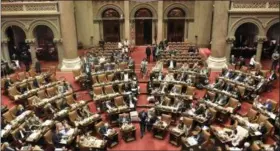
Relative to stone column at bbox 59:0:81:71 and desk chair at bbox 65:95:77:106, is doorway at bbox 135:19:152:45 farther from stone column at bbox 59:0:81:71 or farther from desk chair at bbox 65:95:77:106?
desk chair at bbox 65:95:77:106

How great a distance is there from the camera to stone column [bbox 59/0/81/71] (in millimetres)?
19922

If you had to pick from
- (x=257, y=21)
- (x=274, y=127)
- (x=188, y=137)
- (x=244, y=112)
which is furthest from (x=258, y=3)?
(x=188, y=137)

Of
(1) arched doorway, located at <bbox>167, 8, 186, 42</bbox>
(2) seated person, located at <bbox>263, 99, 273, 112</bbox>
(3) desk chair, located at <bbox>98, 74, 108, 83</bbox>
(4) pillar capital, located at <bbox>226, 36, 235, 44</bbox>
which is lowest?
(2) seated person, located at <bbox>263, 99, 273, 112</bbox>

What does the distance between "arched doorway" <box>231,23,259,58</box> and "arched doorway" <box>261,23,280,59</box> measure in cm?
75

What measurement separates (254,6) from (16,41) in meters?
18.0

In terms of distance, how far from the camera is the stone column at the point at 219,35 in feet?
64.1

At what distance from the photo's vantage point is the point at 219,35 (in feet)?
65.7

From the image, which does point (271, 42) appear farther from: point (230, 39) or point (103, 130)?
point (103, 130)

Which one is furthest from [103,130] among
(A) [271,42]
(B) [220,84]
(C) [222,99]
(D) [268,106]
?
(A) [271,42]

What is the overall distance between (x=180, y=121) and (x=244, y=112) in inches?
147

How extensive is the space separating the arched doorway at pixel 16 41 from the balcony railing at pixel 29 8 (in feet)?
10.3

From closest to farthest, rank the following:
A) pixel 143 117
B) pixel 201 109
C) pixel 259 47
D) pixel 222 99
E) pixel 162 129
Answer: pixel 162 129
pixel 143 117
pixel 201 109
pixel 222 99
pixel 259 47

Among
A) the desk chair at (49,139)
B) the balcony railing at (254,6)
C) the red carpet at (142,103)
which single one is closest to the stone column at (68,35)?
the red carpet at (142,103)

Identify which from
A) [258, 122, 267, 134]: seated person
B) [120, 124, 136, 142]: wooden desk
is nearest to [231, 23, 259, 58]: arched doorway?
[258, 122, 267, 134]: seated person
